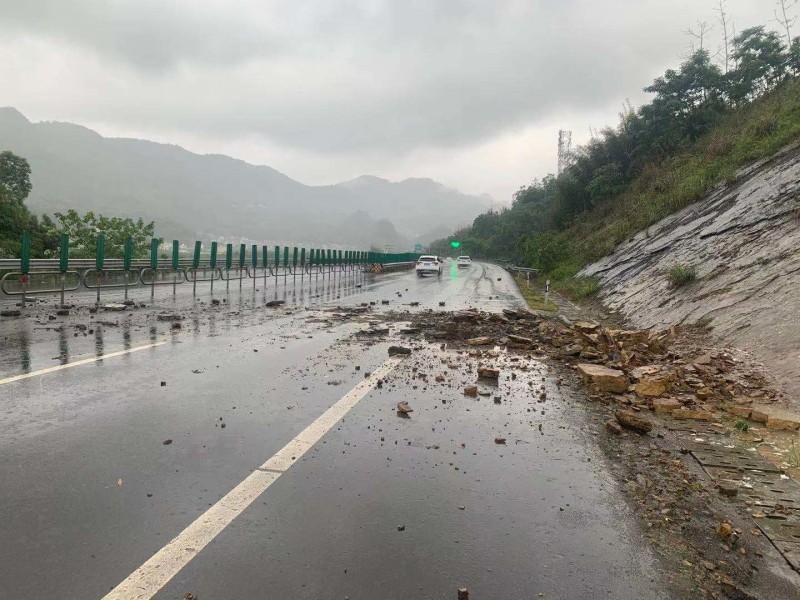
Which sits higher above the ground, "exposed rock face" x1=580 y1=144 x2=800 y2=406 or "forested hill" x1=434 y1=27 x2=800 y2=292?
"forested hill" x1=434 y1=27 x2=800 y2=292

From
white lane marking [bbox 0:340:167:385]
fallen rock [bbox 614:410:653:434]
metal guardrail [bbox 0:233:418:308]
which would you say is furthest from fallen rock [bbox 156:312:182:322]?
fallen rock [bbox 614:410:653:434]

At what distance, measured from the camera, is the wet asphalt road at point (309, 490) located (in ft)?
9.05

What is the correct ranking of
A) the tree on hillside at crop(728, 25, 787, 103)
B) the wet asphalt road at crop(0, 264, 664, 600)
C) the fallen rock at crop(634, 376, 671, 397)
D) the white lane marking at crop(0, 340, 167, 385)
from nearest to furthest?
1. the wet asphalt road at crop(0, 264, 664, 600)
2. the white lane marking at crop(0, 340, 167, 385)
3. the fallen rock at crop(634, 376, 671, 397)
4. the tree on hillside at crop(728, 25, 787, 103)

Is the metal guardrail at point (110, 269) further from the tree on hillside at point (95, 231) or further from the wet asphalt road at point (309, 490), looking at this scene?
the wet asphalt road at point (309, 490)

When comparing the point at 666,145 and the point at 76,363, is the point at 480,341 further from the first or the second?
the point at 666,145

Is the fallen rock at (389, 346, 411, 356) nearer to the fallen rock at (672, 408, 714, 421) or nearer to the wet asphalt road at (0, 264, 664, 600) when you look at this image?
the wet asphalt road at (0, 264, 664, 600)

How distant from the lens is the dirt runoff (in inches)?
119

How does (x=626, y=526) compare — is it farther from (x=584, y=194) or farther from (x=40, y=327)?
(x=584, y=194)

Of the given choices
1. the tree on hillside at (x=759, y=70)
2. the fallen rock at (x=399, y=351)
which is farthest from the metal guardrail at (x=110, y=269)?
the tree on hillside at (x=759, y=70)

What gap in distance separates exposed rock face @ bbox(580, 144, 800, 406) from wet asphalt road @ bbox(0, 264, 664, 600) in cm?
370

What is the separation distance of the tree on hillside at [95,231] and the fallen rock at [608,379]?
23.5 metres

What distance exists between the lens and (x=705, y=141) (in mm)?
32094

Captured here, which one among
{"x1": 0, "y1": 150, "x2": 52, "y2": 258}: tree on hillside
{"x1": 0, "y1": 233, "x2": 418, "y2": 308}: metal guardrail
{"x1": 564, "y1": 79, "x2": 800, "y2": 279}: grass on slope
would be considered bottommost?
{"x1": 0, "y1": 233, "x2": 418, "y2": 308}: metal guardrail

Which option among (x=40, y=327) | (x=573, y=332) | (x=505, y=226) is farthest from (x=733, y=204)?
(x=505, y=226)
